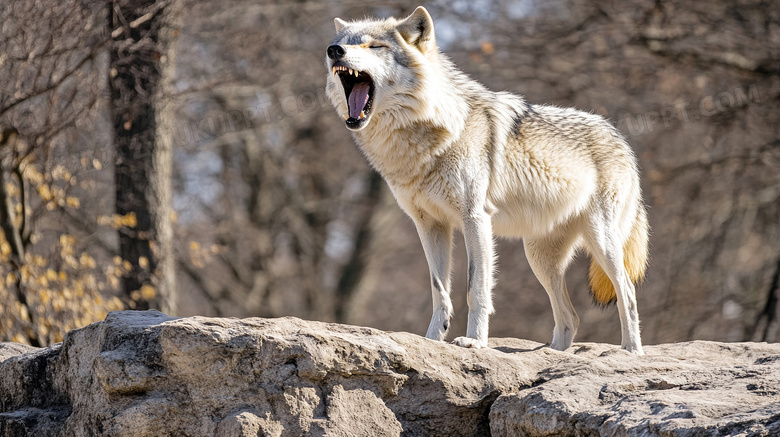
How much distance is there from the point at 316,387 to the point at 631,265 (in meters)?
3.21

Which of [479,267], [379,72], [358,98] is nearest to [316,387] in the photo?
[479,267]

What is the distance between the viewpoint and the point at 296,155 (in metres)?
18.1

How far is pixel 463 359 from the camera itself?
4.70 m

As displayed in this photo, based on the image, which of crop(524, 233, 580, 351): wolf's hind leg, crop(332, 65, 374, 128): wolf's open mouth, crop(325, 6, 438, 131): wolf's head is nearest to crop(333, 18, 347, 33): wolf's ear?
crop(325, 6, 438, 131): wolf's head

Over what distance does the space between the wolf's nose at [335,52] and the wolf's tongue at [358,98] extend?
327 mm

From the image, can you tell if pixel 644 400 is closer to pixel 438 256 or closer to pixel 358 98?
pixel 438 256

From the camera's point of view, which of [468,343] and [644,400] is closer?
[644,400]

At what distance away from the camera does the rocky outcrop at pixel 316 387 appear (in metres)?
4.03

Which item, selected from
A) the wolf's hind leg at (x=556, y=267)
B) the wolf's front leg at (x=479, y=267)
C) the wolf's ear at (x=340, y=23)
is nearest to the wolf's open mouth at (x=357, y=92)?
the wolf's ear at (x=340, y=23)

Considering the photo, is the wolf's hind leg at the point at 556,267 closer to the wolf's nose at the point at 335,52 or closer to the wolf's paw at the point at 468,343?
the wolf's paw at the point at 468,343

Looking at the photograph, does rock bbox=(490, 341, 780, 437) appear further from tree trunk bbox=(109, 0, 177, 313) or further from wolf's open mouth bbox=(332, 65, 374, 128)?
tree trunk bbox=(109, 0, 177, 313)

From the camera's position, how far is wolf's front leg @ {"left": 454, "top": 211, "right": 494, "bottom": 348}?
17.1 feet

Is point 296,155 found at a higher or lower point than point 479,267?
lower

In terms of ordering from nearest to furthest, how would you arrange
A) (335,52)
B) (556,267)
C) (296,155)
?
(335,52), (556,267), (296,155)
